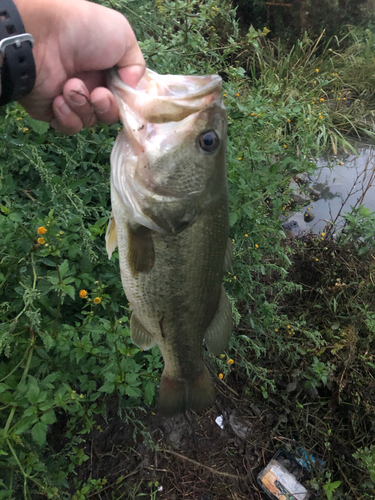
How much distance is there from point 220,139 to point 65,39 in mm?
875

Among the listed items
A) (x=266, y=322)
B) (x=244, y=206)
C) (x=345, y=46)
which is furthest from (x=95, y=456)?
(x=345, y=46)

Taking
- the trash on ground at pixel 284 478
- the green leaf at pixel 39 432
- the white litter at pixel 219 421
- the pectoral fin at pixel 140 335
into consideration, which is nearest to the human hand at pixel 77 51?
the pectoral fin at pixel 140 335

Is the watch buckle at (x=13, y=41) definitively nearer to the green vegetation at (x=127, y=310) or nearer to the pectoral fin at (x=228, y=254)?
the green vegetation at (x=127, y=310)

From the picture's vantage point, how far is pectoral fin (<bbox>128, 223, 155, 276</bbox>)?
1480 mm

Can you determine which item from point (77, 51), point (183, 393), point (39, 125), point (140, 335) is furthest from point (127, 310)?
point (77, 51)

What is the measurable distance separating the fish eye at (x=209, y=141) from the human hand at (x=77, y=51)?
403 millimetres

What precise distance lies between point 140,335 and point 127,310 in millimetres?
531

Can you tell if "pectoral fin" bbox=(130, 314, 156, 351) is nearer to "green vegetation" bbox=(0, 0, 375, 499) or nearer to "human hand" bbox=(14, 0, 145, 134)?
"green vegetation" bbox=(0, 0, 375, 499)

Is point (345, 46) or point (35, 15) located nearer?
point (35, 15)

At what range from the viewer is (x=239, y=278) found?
2941 millimetres

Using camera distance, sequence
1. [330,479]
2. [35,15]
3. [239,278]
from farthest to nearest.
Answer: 1. [239,278]
2. [330,479]
3. [35,15]

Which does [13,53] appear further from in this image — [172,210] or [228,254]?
[228,254]

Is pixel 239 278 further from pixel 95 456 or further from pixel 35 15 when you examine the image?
pixel 35 15

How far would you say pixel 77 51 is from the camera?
4.92 feet
